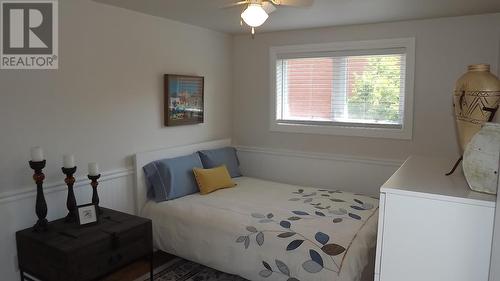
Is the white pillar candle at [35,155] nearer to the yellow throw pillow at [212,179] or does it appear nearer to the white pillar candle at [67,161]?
the white pillar candle at [67,161]

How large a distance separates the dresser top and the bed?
82cm

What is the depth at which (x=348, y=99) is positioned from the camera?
146 inches

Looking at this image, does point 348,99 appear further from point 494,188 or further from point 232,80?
point 494,188

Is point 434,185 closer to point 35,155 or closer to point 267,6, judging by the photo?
point 267,6

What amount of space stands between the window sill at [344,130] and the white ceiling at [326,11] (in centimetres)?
102

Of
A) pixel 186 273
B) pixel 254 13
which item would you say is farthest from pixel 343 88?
pixel 186 273

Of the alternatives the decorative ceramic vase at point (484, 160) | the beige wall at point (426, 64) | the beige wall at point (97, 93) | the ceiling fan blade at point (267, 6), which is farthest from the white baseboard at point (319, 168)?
the decorative ceramic vase at point (484, 160)

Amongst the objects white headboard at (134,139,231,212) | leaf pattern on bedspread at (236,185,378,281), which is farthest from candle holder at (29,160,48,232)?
leaf pattern on bedspread at (236,185,378,281)

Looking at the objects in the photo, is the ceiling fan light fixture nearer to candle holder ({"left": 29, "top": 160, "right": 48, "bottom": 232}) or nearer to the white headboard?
candle holder ({"left": 29, "top": 160, "right": 48, "bottom": 232})

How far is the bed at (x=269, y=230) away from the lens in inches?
90.1

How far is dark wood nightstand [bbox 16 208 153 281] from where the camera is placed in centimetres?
211

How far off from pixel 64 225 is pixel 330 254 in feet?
5.79

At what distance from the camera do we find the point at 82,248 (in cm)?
213

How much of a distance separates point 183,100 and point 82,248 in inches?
72.3
